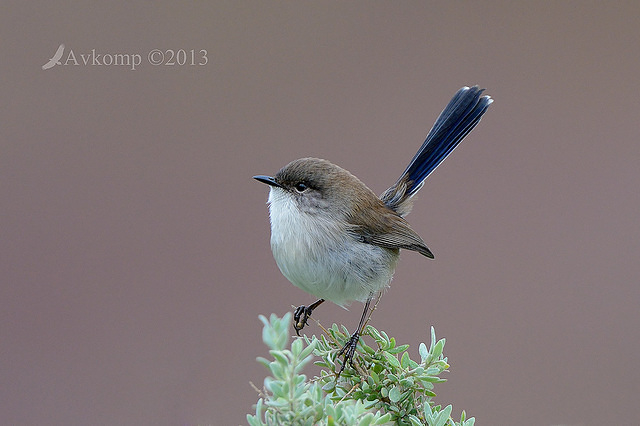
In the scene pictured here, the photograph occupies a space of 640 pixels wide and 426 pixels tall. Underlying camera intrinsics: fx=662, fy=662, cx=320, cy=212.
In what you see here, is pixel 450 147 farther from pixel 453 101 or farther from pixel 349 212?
pixel 349 212

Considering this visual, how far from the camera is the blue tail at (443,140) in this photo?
2365 mm

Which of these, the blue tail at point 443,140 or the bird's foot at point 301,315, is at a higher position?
the blue tail at point 443,140

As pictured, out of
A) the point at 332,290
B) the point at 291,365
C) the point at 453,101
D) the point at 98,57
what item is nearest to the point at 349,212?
the point at 332,290

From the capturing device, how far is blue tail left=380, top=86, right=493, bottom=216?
7.76 feet

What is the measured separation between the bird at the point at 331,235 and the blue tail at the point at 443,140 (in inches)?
9.9

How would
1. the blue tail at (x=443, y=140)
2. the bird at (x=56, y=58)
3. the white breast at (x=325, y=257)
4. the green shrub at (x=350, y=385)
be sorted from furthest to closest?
1. the bird at (x=56, y=58)
2. the blue tail at (x=443, y=140)
3. the white breast at (x=325, y=257)
4. the green shrub at (x=350, y=385)

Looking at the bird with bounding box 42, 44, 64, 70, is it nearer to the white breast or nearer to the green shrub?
the white breast

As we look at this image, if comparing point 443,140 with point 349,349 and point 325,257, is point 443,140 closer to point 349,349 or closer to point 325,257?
point 325,257

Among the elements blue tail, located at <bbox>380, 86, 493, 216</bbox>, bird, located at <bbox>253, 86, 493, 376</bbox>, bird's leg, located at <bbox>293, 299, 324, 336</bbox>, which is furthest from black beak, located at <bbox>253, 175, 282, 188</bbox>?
blue tail, located at <bbox>380, 86, 493, 216</bbox>

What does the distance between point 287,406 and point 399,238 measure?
1.19 m

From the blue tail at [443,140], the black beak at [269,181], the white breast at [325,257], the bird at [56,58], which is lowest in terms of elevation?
the white breast at [325,257]

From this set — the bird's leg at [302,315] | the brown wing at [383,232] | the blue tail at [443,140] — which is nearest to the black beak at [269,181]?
the brown wing at [383,232]

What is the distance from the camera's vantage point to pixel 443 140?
7.82 ft

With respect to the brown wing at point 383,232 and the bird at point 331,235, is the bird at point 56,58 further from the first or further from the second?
the brown wing at point 383,232
